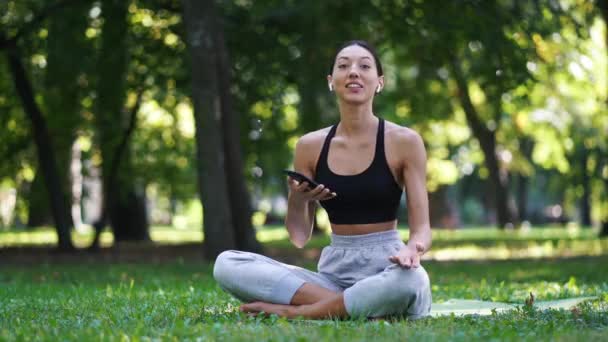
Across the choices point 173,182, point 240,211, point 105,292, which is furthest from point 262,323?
point 173,182

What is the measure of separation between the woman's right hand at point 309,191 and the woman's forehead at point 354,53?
90 cm

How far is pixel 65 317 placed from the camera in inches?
255

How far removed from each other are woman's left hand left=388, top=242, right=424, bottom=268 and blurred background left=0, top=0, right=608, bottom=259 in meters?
4.34

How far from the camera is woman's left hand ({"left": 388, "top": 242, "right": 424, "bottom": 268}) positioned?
5.80 meters

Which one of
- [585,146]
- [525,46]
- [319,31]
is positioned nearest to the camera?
[525,46]

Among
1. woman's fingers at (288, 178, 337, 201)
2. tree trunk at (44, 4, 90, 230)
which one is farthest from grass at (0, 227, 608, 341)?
tree trunk at (44, 4, 90, 230)

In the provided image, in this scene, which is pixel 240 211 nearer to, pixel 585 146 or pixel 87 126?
pixel 87 126

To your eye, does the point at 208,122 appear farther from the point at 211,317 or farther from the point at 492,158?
the point at 492,158

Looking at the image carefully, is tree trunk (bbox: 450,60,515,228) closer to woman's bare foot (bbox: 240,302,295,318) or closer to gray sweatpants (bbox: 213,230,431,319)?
gray sweatpants (bbox: 213,230,431,319)

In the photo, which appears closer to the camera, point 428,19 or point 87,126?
point 428,19

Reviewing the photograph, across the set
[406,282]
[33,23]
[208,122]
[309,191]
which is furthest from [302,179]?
[33,23]

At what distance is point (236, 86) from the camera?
17547 mm

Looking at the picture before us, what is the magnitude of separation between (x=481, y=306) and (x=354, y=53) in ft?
7.48

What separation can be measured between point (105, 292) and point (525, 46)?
8.55 metres
